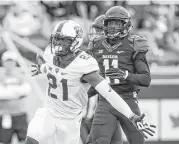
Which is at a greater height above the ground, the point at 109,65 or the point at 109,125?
the point at 109,65

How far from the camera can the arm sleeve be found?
15.7 ft

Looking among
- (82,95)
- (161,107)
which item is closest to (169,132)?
(161,107)

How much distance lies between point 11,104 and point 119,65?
2.64 meters

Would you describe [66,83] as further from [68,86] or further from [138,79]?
[138,79]

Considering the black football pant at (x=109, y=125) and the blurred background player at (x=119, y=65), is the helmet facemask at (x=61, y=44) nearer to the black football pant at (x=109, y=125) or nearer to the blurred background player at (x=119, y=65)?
the blurred background player at (x=119, y=65)

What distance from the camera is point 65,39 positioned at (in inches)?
178

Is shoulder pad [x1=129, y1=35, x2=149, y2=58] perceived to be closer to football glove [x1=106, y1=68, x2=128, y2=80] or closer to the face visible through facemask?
football glove [x1=106, y1=68, x2=128, y2=80]

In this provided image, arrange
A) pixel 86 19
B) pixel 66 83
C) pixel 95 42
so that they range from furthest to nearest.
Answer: pixel 86 19 < pixel 95 42 < pixel 66 83

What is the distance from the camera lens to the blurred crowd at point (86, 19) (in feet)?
30.0

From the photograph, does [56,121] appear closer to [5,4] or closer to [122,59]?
[122,59]

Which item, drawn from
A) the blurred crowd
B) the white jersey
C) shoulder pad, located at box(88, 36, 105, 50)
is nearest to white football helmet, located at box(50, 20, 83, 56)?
the white jersey

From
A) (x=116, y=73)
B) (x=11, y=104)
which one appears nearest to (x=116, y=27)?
(x=116, y=73)

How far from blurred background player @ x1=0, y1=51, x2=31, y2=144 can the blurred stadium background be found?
13.2 inches

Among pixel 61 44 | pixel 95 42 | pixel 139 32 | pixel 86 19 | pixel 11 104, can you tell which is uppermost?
pixel 61 44
